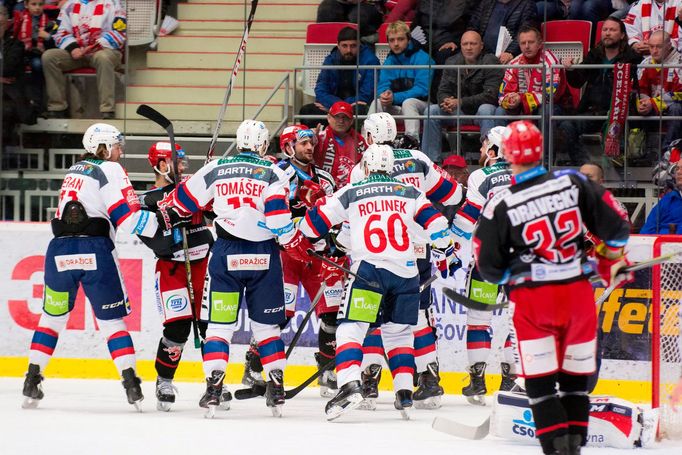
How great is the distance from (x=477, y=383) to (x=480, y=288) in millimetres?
545

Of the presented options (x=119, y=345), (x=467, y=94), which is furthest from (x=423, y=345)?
(x=467, y=94)

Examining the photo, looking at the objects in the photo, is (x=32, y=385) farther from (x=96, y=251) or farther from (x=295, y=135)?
(x=295, y=135)

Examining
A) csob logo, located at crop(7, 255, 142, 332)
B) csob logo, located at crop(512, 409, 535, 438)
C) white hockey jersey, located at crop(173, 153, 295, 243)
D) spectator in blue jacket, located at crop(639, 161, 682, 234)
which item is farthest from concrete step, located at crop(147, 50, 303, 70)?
csob logo, located at crop(512, 409, 535, 438)

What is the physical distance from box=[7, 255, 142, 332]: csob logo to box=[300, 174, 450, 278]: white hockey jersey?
185 centimetres

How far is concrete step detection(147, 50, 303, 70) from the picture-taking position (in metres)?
8.05

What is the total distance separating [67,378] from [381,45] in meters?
2.98

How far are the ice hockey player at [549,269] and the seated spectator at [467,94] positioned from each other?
308 centimetres

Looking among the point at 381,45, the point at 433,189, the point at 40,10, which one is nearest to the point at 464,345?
the point at 433,189

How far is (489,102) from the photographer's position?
7.68 metres

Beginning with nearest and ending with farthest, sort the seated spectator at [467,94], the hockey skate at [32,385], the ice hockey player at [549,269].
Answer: the ice hockey player at [549,269] < the hockey skate at [32,385] < the seated spectator at [467,94]

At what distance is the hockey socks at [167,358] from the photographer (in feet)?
20.8

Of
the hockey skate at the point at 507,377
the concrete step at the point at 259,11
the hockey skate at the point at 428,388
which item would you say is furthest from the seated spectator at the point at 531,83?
the hockey skate at the point at 428,388

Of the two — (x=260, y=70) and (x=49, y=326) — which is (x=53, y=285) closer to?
(x=49, y=326)

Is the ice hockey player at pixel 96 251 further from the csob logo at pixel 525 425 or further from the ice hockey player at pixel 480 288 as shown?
the csob logo at pixel 525 425
